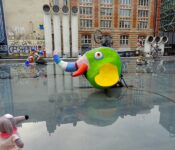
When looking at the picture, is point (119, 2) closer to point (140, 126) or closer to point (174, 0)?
point (174, 0)

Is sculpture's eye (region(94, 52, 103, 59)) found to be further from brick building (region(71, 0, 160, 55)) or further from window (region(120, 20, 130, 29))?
window (region(120, 20, 130, 29))

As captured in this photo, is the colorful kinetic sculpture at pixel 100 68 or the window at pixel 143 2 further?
the window at pixel 143 2

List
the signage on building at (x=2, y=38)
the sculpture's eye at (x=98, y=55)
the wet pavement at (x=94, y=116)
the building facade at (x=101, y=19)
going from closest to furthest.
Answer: the wet pavement at (x=94, y=116) → the sculpture's eye at (x=98, y=55) → the signage on building at (x=2, y=38) → the building facade at (x=101, y=19)

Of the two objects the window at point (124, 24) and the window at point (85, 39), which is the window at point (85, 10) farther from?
the window at point (124, 24)

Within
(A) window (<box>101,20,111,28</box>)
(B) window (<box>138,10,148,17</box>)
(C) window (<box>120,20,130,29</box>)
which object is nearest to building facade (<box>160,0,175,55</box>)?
(B) window (<box>138,10,148,17</box>)

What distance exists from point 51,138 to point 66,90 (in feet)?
13.5

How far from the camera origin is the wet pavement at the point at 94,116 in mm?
3957

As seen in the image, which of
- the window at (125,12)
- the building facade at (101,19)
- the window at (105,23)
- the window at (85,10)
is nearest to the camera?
the building facade at (101,19)

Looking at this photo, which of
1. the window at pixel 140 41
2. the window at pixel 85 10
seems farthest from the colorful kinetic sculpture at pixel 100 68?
the window at pixel 85 10

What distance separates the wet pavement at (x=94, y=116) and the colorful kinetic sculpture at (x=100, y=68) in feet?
1.71

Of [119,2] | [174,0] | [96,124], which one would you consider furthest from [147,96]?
[174,0]

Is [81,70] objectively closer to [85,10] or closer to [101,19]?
[85,10]

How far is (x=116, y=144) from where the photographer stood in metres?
3.88

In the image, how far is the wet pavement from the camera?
13.0 ft
